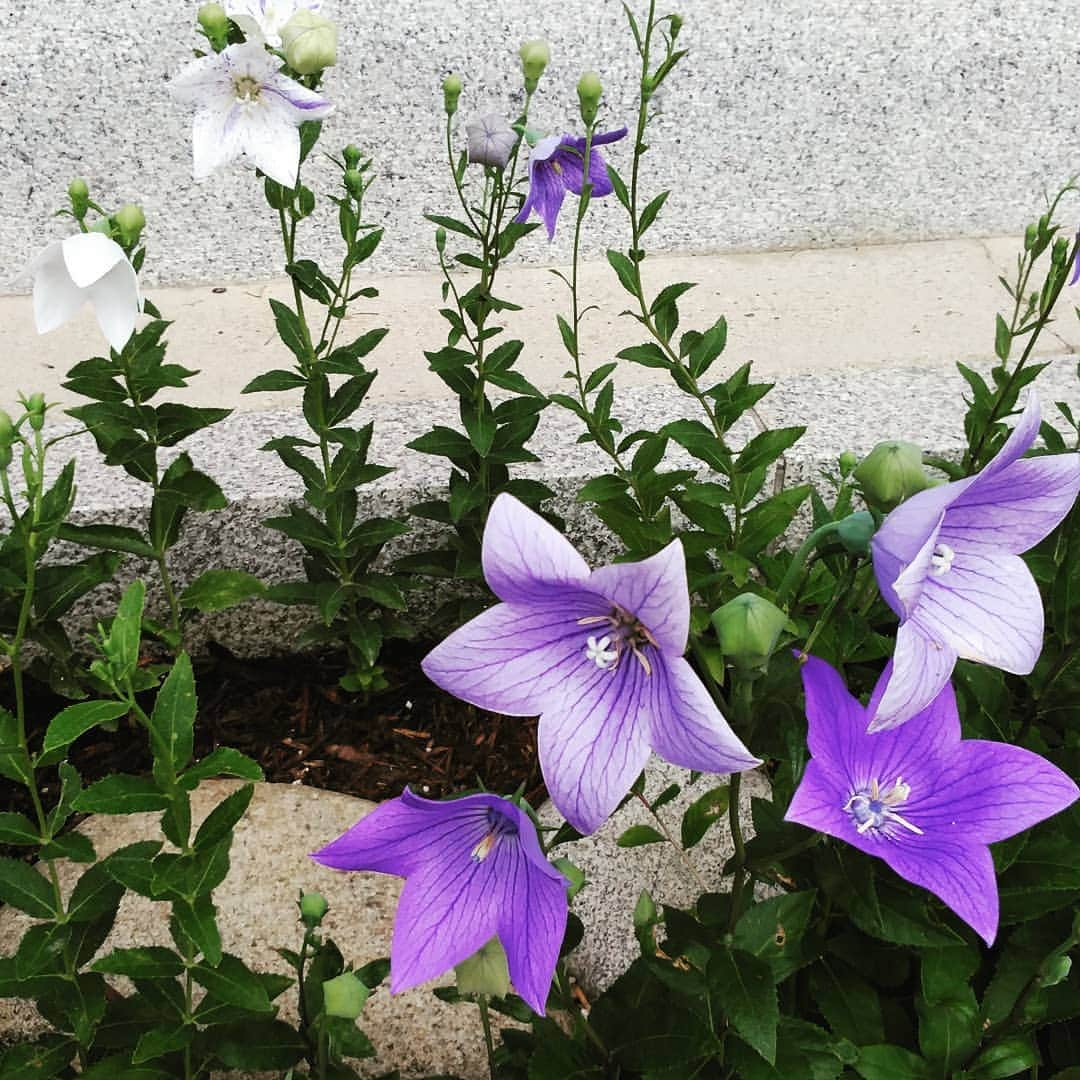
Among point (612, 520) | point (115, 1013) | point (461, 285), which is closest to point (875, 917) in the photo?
point (612, 520)

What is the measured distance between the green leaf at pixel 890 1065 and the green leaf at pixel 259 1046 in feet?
1.76

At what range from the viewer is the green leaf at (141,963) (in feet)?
3.15

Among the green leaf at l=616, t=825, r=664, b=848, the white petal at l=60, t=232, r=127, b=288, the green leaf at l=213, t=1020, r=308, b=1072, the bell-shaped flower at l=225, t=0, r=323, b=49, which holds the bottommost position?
the green leaf at l=213, t=1020, r=308, b=1072

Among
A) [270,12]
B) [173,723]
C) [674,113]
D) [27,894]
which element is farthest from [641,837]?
[674,113]

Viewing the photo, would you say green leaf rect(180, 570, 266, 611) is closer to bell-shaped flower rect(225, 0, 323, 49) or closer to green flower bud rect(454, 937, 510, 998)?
bell-shaped flower rect(225, 0, 323, 49)

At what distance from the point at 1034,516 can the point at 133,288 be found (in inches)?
34.1

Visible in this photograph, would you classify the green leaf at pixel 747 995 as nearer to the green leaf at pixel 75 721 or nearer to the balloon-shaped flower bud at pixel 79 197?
the green leaf at pixel 75 721

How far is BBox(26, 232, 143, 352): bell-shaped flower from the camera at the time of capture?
106cm

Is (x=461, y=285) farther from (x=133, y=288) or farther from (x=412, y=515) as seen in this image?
(x=133, y=288)

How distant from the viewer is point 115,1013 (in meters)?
1.11

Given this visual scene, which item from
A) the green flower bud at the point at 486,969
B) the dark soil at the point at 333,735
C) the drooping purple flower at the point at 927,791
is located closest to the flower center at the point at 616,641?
the drooping purple flower at the point at 927,791

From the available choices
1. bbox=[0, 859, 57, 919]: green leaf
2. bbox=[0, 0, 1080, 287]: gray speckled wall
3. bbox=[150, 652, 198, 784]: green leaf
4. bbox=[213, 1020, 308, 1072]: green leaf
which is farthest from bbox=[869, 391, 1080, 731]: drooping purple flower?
bbox=[0, 0, 1080, 287]: gray speckled wall

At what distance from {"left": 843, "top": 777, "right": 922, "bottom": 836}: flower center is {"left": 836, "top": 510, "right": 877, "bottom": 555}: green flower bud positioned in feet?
0.62

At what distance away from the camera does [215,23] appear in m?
1.18
